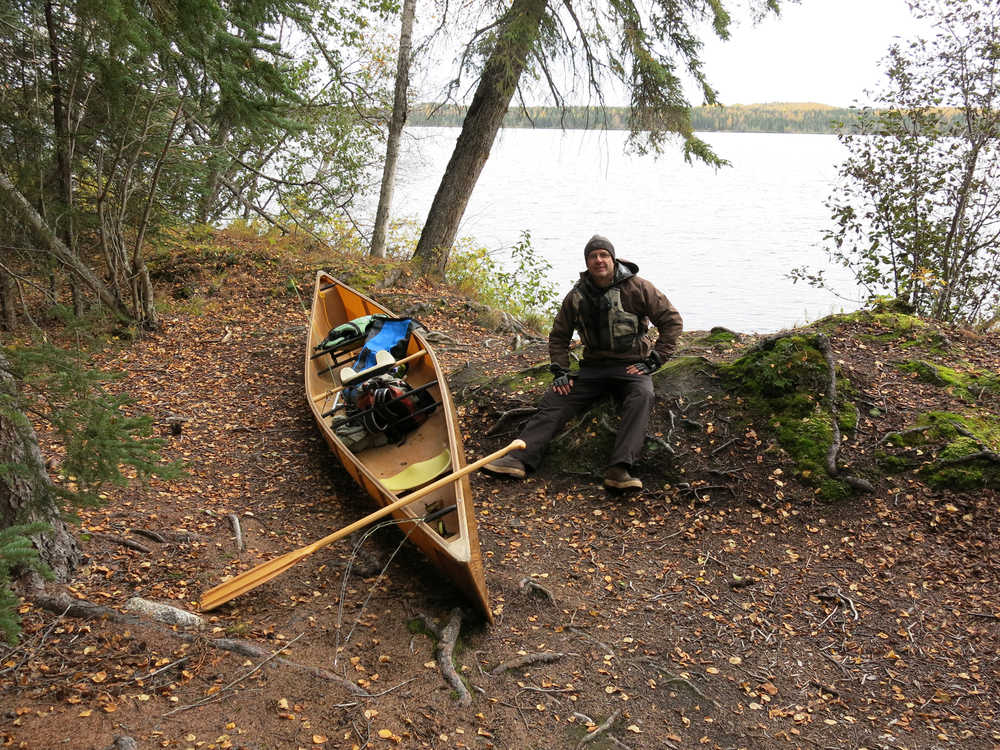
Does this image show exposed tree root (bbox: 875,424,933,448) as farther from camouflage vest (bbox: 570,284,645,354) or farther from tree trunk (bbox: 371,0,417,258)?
tree trunk (bbox: 371,0,417,258)

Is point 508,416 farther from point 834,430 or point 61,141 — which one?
point 61,141

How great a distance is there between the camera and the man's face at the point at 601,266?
4758 millimetres

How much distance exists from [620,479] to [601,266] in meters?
1.46

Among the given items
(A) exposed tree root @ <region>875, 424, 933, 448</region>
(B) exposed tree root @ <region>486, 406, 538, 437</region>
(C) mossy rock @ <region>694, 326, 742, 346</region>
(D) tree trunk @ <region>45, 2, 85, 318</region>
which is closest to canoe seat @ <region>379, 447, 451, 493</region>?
(B) exposed tree root @ <region>486, 406, 538, 437</region>

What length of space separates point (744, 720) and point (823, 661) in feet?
1.86

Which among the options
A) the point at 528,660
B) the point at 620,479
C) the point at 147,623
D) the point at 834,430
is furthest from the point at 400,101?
the point at 528,660

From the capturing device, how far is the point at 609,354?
4.98 meters

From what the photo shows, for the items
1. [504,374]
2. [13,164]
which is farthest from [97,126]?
[504,374]

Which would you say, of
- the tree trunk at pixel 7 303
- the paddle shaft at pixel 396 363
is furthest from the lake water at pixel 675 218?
the tree trunk at pixel 7 303

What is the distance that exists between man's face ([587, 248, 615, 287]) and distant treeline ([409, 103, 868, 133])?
4.58 metres

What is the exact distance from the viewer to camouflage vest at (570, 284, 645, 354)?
4.84 metres

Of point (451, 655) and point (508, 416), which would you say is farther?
point (508, 416)

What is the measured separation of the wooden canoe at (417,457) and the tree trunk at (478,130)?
8.97 feet

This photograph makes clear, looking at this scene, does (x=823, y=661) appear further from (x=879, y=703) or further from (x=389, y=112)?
(x=389, y=112)
